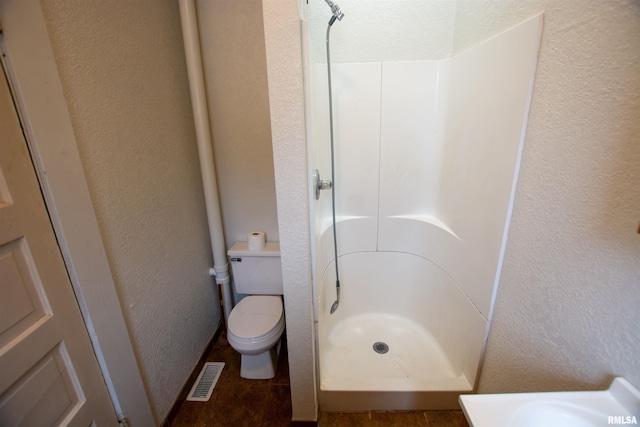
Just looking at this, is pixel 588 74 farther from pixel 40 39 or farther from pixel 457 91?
pixel 40 39

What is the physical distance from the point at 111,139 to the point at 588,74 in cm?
154

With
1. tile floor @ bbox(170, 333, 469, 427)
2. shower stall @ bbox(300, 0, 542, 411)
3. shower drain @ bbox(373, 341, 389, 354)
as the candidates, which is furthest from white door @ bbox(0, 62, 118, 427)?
shower drain @ bbox(373, 341, 389, 354)

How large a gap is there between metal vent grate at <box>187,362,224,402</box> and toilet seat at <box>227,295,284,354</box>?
1.14 ft

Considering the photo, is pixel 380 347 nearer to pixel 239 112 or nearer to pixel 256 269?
pixel 256 269

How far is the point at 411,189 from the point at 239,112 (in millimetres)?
1217

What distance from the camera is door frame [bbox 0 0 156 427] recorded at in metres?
0.70

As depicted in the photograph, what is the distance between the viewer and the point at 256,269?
1710mm

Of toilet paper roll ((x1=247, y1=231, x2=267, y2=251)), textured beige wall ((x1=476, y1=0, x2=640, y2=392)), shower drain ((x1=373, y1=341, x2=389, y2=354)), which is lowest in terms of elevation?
shower drain ((x1=373, y1=341, x2=389, y2=354))

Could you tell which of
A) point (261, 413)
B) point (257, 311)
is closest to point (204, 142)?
point (257, 311)

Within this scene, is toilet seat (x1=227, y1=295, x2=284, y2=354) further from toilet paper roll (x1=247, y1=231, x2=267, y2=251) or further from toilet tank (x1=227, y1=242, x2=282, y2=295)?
toilet paper roll (x1=247, y1=231, x2=267, y2=251)

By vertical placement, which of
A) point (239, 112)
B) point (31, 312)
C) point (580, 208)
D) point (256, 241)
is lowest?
point (256, 241)

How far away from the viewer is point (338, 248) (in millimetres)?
1800

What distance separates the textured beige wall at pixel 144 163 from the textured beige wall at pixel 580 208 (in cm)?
151

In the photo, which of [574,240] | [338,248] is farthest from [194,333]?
[574,240]
